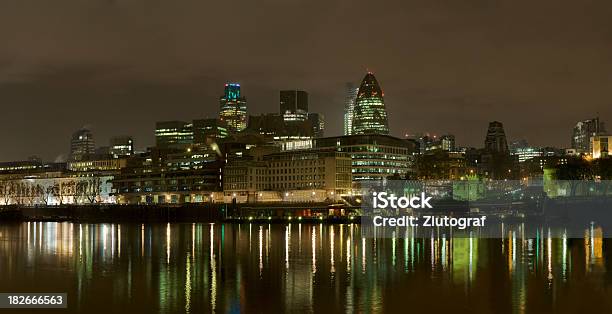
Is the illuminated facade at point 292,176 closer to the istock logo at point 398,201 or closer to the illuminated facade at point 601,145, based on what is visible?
the istock logo at point 398,201

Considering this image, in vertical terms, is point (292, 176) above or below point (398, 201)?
above

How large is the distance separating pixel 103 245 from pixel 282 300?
40232 mm

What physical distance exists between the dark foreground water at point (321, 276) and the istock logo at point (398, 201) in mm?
48311

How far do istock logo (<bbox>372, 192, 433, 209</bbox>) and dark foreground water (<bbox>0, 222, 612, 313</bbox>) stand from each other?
48.3 m

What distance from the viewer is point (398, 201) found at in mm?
121688

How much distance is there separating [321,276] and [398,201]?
261 feet

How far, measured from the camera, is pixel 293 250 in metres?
61.9

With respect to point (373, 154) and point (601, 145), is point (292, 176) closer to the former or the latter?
point (373, 154)

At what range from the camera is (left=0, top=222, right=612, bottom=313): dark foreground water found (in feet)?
112
